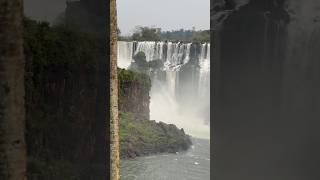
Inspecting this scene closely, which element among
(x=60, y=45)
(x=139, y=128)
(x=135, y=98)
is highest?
(x=60, y=45)

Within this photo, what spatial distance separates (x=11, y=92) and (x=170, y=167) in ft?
64.9

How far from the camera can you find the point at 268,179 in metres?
4.18

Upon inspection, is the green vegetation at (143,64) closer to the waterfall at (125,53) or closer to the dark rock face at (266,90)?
the waterfall at (125,53)

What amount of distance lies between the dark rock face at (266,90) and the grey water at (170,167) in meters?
16.1

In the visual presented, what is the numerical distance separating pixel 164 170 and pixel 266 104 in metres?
19.3

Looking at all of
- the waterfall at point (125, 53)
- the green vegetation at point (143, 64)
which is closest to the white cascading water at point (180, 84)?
the waterfall at point (125, 53)

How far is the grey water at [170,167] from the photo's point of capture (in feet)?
69.7

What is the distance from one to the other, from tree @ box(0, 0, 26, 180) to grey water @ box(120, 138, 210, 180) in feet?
51.0

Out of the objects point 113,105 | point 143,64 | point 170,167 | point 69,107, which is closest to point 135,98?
point 143,64

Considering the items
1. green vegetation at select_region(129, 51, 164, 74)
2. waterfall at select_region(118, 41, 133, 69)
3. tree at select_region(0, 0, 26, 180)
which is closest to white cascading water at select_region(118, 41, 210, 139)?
waterfall at select_region(118, 41, 133, 69)

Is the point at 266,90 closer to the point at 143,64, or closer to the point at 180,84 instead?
the point at 143,64

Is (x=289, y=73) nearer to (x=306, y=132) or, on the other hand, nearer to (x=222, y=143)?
(x=306, y=132)

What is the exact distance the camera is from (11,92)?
459cm

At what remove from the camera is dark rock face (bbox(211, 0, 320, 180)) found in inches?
159
